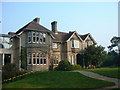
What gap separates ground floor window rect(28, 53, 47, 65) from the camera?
102 feet

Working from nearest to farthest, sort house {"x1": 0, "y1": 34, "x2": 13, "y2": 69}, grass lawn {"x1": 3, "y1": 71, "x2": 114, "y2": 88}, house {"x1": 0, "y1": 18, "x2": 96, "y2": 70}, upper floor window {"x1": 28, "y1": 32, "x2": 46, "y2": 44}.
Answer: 1. grass lawn {"x1": 3, "y1": 71, "x2": 114, "y2": 88}
2. house {"x1": 0, "y1": 34, "x2": 13, "y2": 69}
3. house {"x1": 0, "y1": 18, "x2": 96, "y2": 70}
4. upper floor window {"x1": 28, "y1": 32, "x2": 46, "y2": 44}

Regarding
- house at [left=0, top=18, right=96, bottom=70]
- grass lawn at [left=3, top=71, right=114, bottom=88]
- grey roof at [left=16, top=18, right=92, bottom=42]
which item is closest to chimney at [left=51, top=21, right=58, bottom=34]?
grey roof at [left=16, top=18, right=92, bottom=42]

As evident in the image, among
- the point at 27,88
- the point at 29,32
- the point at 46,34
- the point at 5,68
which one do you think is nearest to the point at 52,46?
the point at 46,34

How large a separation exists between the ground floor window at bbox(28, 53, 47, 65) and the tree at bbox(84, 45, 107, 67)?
9498mm

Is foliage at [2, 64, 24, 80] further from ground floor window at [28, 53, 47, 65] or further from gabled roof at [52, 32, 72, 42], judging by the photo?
gabled roof at [52, 32, 72, 42]

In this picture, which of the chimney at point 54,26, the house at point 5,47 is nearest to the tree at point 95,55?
the chimney at point 54,26

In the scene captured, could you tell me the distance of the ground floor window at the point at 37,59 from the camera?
31.2 metres

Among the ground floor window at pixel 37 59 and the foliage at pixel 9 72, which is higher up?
the ground floor window at pixel 37 59

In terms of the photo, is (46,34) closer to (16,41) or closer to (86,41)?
(16,41)


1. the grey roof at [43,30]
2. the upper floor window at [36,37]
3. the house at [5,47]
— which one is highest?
the grey roof at [43,30]

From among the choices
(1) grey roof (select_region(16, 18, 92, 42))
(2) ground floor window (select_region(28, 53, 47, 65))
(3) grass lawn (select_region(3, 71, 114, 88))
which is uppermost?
(1) grey roof (select_region(16, 18, 92, 42))

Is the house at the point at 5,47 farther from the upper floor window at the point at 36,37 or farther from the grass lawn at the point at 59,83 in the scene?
the grass lawn at the point at 59,83

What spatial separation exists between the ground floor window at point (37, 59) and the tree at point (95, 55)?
9.50 meters

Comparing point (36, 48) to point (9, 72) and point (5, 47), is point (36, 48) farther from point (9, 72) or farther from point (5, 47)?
point (9, 72)
